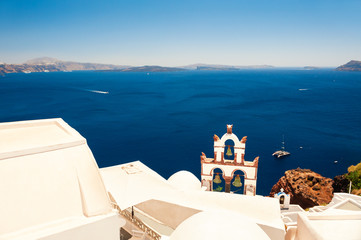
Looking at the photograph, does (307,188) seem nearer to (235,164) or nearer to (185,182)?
(235,164)

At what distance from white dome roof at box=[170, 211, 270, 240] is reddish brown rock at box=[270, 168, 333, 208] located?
77.5ft

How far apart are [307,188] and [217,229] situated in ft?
84.3

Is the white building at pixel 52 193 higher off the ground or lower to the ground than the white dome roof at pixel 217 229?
higher

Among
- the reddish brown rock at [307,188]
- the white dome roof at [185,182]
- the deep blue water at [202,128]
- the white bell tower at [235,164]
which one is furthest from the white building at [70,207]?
the deep blue water at [202,128]

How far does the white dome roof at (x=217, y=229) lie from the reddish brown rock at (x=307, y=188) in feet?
77.5

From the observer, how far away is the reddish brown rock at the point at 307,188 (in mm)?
26484

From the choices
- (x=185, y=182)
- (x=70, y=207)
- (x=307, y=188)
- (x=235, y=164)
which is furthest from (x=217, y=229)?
(x=307, y=188)

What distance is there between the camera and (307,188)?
27531 millimetres

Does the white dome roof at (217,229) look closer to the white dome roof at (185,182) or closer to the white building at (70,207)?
the white building at (70,207)

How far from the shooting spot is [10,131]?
9.21 metres

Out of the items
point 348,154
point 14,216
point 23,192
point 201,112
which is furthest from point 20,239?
point 201,112

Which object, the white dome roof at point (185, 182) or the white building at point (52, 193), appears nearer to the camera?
the white building at point (52, 193)

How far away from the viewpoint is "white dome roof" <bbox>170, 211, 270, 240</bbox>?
630 cm

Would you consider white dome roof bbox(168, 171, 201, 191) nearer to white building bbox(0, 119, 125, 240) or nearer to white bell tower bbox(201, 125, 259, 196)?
white bell tower bbox(201, 125, 259, 196)
